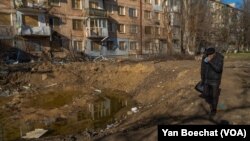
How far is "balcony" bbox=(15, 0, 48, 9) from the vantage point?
109 ft

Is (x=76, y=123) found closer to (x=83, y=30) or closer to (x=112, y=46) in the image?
(x=83, y=30)

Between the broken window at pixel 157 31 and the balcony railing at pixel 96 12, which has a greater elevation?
the balcony railing at pixel 96 12

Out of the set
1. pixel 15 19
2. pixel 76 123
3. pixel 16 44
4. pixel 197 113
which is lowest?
pixel 76 123

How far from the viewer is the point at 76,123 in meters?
13.3

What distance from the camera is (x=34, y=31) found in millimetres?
34250

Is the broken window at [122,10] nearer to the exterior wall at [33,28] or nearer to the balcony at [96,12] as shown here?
the balcony at [96,12]

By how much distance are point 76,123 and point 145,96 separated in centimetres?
527

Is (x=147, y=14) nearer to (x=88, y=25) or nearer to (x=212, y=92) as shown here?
(x=88, y=25)

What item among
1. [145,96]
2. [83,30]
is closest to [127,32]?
[83,30]

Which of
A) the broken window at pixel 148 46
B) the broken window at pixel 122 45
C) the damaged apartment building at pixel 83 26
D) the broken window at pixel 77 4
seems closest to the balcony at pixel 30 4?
the damaged apartment building at pixel 83 26

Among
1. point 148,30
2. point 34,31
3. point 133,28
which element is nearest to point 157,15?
point 148,30

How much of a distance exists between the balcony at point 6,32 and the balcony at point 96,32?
10.6 meters

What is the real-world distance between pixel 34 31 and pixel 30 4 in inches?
123

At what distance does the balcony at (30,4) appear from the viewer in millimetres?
33219
